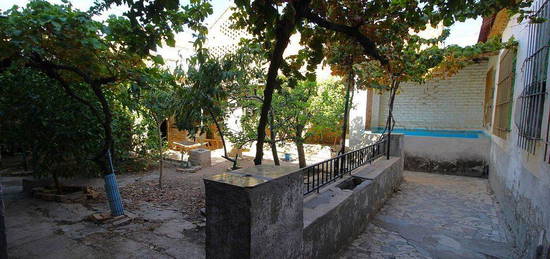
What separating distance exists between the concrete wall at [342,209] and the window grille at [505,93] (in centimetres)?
246

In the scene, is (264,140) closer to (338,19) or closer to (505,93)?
(338,19)

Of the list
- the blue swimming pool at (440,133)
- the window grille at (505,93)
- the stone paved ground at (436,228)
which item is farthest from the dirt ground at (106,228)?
the blue swimming pool at (440,133)

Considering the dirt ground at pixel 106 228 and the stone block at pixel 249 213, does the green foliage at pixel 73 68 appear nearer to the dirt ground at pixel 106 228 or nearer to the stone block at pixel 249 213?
the dirt ground at pixel 106 228

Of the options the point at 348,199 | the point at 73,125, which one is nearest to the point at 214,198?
the point at 348,199

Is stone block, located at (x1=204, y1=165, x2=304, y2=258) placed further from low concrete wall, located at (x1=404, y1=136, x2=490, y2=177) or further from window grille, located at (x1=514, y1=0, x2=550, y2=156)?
low concrete wall, located at (x1=404, y1=136, x2=490, y2=177)

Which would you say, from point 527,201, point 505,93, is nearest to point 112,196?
point 527,201

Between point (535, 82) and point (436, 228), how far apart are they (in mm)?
2462

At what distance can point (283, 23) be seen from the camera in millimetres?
2264

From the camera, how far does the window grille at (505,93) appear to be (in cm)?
516

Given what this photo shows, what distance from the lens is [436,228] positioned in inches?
169

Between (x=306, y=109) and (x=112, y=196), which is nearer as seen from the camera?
(x=112, y=196)

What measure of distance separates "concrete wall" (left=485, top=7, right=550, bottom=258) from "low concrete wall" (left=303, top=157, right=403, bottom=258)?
1.84 metres

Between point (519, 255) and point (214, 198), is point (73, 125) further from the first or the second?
point (519, 255)

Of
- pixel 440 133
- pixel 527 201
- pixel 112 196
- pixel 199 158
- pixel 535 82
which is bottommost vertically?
pixel 199 158
